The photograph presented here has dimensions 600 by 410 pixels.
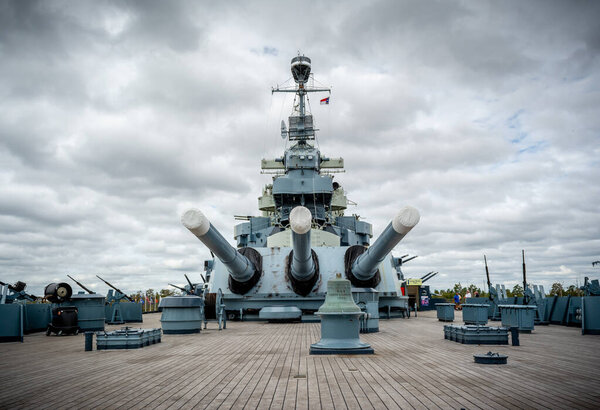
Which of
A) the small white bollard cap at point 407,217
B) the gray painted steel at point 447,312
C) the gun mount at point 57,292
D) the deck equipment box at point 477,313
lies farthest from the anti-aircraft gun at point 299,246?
the gun mount at point 57,292

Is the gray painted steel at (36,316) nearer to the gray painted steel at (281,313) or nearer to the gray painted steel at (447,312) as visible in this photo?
the gray painted steel at (281,313)

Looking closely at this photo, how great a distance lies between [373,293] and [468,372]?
209 inches

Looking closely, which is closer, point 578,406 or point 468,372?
point 578,406

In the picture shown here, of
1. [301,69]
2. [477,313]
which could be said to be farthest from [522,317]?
[301,69]

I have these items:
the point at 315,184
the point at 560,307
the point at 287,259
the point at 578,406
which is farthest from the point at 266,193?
the point at 578,406

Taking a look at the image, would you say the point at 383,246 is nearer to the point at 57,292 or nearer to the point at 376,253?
the point at 376,253

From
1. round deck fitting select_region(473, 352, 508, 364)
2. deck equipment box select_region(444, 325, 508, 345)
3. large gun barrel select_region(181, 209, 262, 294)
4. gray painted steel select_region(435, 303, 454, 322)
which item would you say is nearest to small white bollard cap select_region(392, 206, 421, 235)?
deck equipment box select_region(444, 325, 508, 345)

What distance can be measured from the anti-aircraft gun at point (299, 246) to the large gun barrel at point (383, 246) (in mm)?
17

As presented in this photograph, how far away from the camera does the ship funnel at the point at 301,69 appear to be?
2077 cm

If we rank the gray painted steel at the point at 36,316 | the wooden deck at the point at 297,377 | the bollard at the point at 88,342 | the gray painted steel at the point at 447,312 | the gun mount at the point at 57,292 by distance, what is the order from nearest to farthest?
the wooden deck at the point at 297,377 → the bollard at the point at 88,342 → the gun mount at the point at 57,292 → the gray painted steel at the point at 36,316 → the gray painted steel at the point at 447,312

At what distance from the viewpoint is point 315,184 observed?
1761 centimetres

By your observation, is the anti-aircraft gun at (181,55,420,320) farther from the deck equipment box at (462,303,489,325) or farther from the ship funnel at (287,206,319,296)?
the deck equipment box at (462,303,489,325)

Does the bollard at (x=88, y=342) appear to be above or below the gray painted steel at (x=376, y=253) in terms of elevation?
below

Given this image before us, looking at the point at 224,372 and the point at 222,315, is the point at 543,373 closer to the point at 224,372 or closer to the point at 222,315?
the point at 224,372
